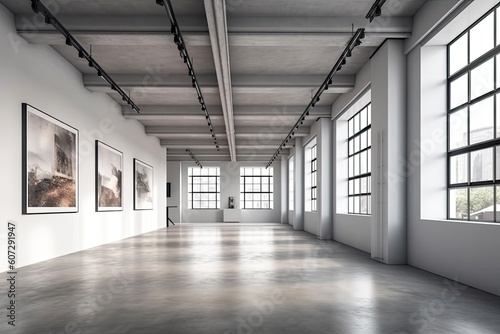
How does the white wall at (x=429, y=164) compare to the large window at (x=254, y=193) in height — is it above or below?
above

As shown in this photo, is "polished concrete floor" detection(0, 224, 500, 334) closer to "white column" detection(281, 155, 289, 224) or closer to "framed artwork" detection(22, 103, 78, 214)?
"framed artwork" detection(22, 103, 78, 214)

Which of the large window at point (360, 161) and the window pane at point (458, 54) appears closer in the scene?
the window pane at point (458, 54)

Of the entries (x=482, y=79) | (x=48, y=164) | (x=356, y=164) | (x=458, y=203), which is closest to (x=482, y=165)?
(x=458, y=203)

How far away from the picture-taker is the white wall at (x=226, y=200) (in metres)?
43.2

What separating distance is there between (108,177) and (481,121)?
14375mm

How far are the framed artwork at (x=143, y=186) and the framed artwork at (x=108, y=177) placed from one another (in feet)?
10.0

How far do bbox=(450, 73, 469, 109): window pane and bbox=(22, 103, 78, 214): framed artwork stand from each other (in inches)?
406

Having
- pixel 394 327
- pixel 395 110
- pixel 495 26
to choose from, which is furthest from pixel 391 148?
pixel 394 327

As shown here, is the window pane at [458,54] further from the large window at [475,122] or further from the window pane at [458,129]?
the window pane at [458,129]

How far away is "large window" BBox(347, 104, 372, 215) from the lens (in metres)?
16.0

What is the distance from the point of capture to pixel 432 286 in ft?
27.8

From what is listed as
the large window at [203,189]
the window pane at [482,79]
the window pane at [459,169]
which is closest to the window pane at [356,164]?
the window pane at [459,169]

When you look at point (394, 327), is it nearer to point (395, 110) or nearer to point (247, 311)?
point (247, 311)

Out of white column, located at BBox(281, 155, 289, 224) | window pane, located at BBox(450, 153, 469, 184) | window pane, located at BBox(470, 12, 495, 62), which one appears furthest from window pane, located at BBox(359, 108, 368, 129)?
white column, located at BBox(281, 155, 289, 224)
